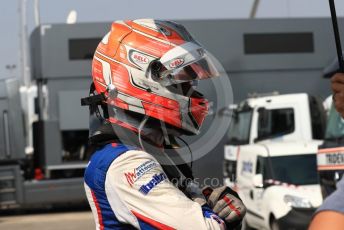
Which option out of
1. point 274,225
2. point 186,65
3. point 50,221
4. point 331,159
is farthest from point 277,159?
point 186,65

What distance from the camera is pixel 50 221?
551 inches

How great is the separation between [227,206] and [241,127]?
35.2 ft

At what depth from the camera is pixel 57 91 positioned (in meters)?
15.0

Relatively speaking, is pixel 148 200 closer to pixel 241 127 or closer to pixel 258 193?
pixel 258 193

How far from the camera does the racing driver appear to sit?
70.8 inches

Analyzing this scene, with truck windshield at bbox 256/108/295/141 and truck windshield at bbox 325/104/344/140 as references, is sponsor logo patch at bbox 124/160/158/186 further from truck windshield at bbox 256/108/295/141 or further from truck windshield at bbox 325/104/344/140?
truck windshield at bbox 256/108/295/141

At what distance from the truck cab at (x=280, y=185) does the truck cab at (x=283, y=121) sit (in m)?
1.25

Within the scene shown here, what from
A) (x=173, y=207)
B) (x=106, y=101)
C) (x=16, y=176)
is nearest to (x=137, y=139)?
(x=106, y=101)

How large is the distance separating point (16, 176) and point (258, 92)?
5.37 metres

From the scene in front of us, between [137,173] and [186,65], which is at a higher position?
[186,65]

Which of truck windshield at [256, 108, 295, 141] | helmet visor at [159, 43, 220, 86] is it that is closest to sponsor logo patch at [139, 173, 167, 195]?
helmet visor at [159, 43, 220, 86]

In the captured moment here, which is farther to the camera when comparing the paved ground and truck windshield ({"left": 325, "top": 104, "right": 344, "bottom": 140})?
the paved ground

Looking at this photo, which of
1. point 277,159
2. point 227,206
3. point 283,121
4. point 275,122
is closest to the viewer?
point 227,206

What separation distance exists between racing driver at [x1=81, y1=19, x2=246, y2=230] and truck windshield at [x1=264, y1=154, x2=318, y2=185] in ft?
24.3
